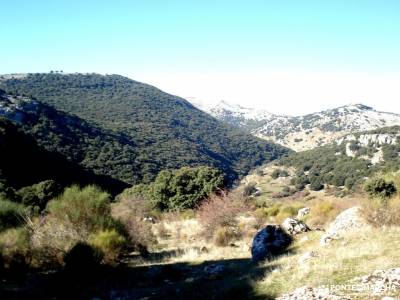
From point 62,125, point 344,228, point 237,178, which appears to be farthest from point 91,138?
point 344,228

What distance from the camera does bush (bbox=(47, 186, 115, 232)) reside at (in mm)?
21422

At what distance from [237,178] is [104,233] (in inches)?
5706

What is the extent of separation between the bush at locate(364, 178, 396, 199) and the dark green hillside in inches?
2255

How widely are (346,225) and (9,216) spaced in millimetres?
16974

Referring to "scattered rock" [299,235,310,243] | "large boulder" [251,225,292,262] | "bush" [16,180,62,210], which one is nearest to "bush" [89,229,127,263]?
"large boulder" [251,225,292,262]

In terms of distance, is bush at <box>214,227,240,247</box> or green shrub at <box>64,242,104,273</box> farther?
bush at <box>214,227,240,247</box>

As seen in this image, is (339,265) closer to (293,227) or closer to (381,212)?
(381,212)

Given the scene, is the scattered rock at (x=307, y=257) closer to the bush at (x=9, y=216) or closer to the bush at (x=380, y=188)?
the bush at (x=380, y=188)

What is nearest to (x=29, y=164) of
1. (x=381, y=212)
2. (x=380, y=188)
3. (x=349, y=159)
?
(x=380, y=188)

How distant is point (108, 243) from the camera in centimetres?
1980

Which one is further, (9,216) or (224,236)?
(224,236)

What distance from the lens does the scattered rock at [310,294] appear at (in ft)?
28.1

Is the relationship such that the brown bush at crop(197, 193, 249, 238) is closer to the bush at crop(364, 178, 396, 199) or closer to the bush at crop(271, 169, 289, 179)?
the bush at crop(364, 178, 396, 199)

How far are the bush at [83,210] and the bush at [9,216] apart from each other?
170 cm
